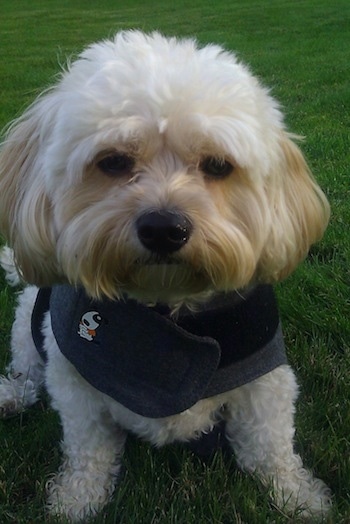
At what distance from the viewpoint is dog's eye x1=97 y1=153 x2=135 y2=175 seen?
2172 millimetres

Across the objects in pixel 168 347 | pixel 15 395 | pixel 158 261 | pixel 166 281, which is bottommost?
pixel 15 395

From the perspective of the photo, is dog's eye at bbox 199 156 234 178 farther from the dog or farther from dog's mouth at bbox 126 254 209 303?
dog's mouth at bbox 126 254 209 303

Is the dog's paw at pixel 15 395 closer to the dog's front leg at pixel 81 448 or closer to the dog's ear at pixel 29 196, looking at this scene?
the dog's front leg at pixel 81 448

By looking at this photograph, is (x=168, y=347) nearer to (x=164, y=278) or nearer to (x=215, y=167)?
(x=164, y=278)

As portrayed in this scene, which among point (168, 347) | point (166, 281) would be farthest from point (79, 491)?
point (166, 281)

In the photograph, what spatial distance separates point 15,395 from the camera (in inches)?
126

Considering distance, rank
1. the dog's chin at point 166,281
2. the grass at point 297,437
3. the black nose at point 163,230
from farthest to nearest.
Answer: the grass at point 297,437 → the dog's chin at point 166,281 → the black nose at point 163,230

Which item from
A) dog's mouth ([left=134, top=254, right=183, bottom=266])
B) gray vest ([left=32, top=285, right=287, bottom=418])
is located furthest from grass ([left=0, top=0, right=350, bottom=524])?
dog's mouth ([left=134, top=254, right=183, bottom=266])

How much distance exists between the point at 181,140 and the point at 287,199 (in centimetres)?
45

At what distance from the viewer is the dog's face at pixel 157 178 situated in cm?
207

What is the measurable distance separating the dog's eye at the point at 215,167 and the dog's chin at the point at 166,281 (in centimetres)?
30

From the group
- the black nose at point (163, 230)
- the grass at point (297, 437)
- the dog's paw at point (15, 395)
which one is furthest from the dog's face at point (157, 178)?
the dog's paw at point (15, 395)

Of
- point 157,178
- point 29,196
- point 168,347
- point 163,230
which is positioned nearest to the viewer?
point 163,230

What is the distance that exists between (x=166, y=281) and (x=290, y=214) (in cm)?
49
